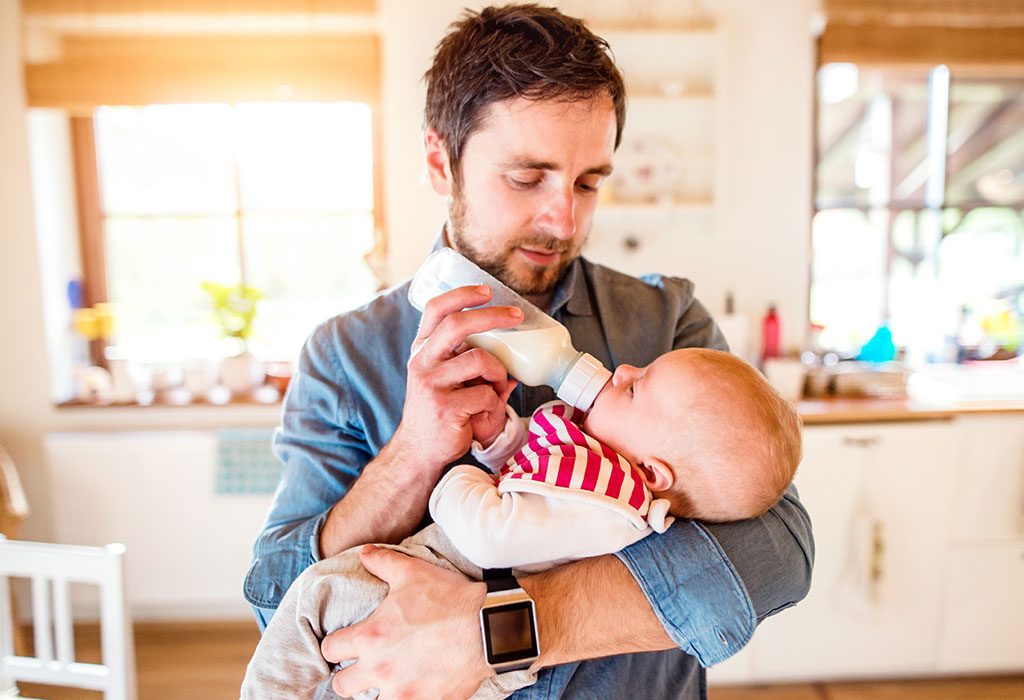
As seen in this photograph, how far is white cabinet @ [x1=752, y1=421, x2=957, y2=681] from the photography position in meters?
2.52

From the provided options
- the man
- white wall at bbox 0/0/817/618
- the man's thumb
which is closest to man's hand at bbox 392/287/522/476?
the man

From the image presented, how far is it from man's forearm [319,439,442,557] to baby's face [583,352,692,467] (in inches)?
9.4

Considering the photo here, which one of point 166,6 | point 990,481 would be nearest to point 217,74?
point 166,6

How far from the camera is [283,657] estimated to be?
87 cm

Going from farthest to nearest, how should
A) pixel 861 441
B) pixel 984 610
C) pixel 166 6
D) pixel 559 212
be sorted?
pixel 166 6
pixel 984 610
pixel 861 441
pixel 559 212

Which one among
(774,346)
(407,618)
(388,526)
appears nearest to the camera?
(407,618)

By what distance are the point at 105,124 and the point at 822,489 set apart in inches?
130

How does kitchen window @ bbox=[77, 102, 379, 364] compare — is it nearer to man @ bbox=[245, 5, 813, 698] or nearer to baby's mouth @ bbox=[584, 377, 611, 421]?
man @ bbox=[245, 5, 813, 698]

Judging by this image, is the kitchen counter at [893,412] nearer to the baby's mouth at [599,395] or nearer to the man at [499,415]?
the man at [499,415]

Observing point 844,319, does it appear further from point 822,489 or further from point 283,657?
point 283,657

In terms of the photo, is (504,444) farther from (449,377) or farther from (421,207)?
(421,207)

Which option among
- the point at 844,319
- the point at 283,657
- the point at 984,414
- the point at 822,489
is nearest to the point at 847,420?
the point at 822,489

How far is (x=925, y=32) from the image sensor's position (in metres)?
2.88

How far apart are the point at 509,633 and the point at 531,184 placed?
0.59 m
